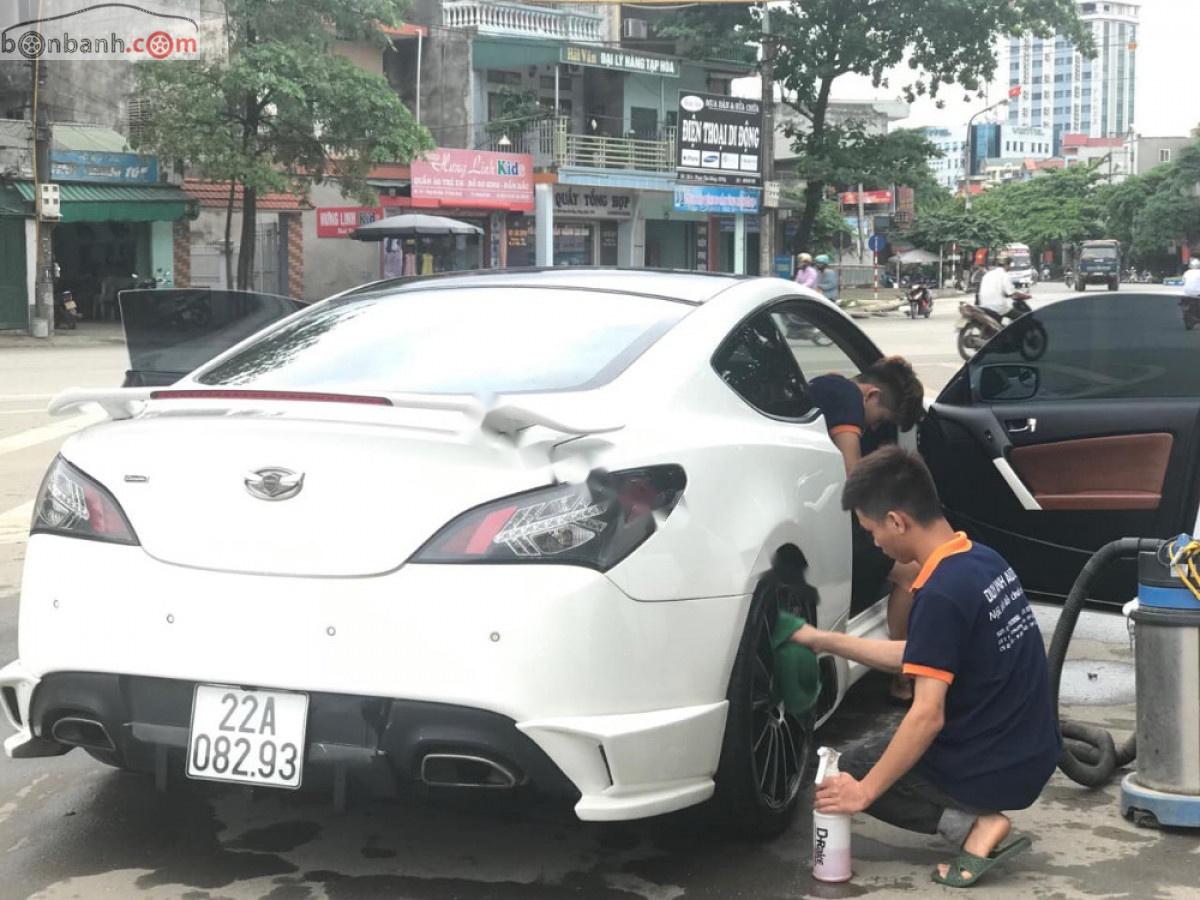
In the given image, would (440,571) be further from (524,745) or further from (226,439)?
(226,439)

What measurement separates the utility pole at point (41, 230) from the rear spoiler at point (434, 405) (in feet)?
81.8

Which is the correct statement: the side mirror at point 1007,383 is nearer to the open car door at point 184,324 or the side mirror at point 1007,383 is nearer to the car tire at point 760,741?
the car tire at point 760,741

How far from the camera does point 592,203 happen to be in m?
39.7

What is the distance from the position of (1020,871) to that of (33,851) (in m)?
2.44

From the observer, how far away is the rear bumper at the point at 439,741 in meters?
2.98

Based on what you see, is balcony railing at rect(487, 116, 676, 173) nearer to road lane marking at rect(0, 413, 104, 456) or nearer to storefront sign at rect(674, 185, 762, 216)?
storefront sign at rect(674, 185, 762, 216)

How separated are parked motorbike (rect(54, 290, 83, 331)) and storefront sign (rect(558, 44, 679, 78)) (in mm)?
14729

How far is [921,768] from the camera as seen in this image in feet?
11.4

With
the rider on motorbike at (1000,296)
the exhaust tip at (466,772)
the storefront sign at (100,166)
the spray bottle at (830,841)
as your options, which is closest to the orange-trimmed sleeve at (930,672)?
the spray bottle at (830,841)

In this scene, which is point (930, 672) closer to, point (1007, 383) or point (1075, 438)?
point (1075, 438)

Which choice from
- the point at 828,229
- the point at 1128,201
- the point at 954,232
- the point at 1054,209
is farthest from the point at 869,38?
the point at 1054,209

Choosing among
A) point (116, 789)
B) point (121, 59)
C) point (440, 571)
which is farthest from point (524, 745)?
point (121, 59)

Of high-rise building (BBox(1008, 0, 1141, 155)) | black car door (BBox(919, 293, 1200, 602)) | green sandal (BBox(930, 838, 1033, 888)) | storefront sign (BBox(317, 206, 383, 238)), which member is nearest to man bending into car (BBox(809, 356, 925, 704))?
black car door (BBox(919, 293, 1200, 602))

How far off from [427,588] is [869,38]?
126 feet
